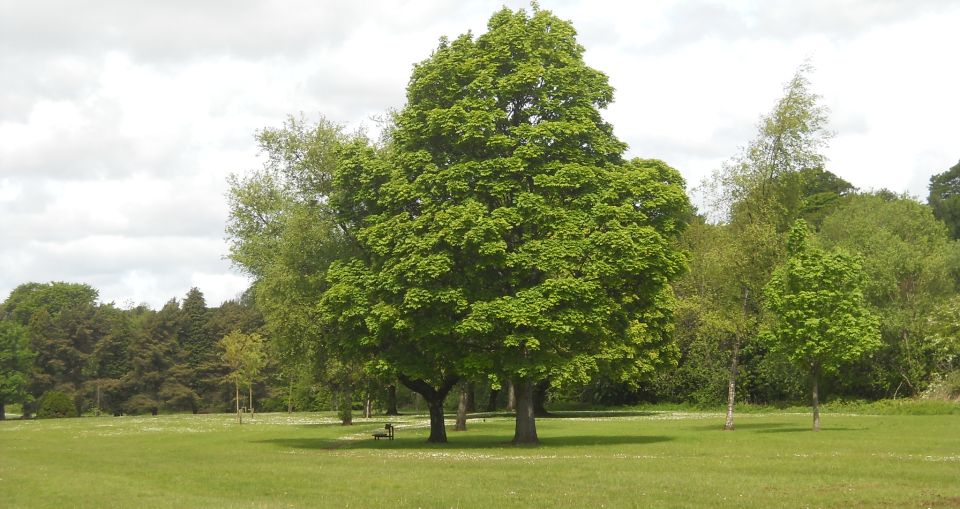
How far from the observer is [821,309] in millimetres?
47656

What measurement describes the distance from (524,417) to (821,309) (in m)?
17.9

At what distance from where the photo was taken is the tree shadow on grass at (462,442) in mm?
40875

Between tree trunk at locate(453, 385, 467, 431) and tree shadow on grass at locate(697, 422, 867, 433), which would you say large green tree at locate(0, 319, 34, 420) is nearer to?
tree trunk at locate(453, 385, 467, 431)

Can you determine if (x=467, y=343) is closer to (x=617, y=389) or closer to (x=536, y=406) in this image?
(x=536, y=406)

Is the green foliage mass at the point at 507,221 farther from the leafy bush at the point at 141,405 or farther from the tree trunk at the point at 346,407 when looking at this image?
the leafy bush at the point at 141,405

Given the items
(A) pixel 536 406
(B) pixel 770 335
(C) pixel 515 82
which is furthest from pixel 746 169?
(A) pixel 536 406

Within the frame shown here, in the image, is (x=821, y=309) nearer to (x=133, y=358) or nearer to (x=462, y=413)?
(x=462, y=413)

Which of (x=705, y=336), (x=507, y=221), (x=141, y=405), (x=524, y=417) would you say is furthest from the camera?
(x=141, y=405)

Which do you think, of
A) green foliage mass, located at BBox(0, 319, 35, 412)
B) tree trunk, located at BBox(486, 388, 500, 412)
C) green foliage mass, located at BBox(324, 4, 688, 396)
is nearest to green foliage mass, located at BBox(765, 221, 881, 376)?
green foliage mass, located at BBox(324, 4, 688, 396)

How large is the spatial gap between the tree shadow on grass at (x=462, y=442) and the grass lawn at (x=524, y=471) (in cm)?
11

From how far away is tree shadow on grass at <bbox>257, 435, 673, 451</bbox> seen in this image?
40.9 metres

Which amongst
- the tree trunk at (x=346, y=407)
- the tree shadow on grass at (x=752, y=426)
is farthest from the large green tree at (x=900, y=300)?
the tree trunk at (x=346, y=407)

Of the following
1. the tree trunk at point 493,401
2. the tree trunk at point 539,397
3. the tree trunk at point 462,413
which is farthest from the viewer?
the tree trunk at point 493,401

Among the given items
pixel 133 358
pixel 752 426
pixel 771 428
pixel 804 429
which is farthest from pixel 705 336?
pixel 133 358
